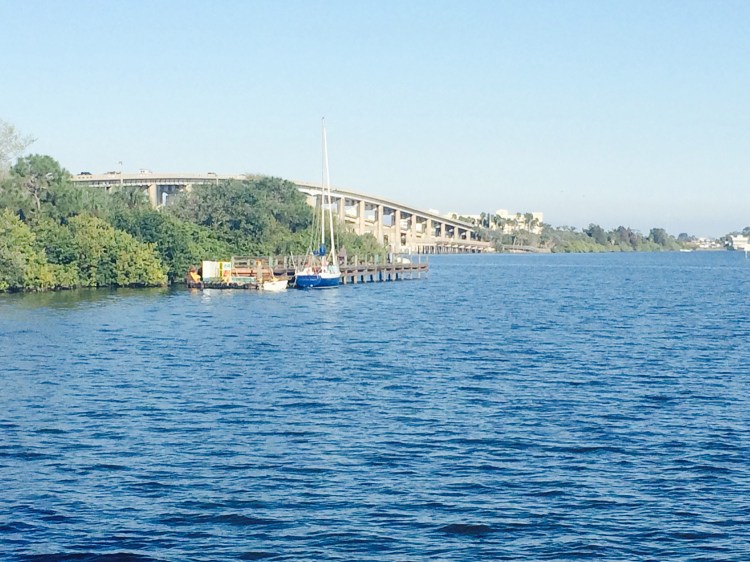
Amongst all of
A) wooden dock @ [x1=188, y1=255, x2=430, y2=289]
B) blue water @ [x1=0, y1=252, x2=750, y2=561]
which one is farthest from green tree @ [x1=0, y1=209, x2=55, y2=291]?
blue water @ [x1=0, y1=252, x2=750, y2=561]

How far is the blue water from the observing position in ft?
69.2

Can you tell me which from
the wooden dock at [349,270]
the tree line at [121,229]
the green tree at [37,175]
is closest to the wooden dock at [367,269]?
the wooden dock at [349,270]

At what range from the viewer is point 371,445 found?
28625mm

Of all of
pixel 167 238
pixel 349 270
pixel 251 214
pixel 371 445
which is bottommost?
pixel 371 445

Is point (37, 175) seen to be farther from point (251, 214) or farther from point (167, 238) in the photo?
point (251, 214)

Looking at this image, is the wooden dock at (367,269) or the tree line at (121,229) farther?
the wooden dock at (367,269)

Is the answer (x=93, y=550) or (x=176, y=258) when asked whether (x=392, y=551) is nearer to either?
(x=93, y=550)

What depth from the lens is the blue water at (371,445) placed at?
69.2 feet

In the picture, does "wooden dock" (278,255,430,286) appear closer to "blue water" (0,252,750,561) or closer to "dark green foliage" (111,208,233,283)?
"dark green foliage" (111,208,233,283)

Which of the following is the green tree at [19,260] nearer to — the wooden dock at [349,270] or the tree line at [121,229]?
the tree line at [121,229]

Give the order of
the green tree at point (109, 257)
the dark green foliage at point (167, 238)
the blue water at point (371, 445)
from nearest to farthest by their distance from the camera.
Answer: the blue water at point (371, 445)
the green tree at point (109, 257)
the dark green foliage at point (167, 238)

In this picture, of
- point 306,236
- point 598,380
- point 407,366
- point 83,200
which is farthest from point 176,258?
point 598,380

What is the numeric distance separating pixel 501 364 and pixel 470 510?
22.7 m

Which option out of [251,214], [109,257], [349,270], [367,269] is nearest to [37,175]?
[109,257]
